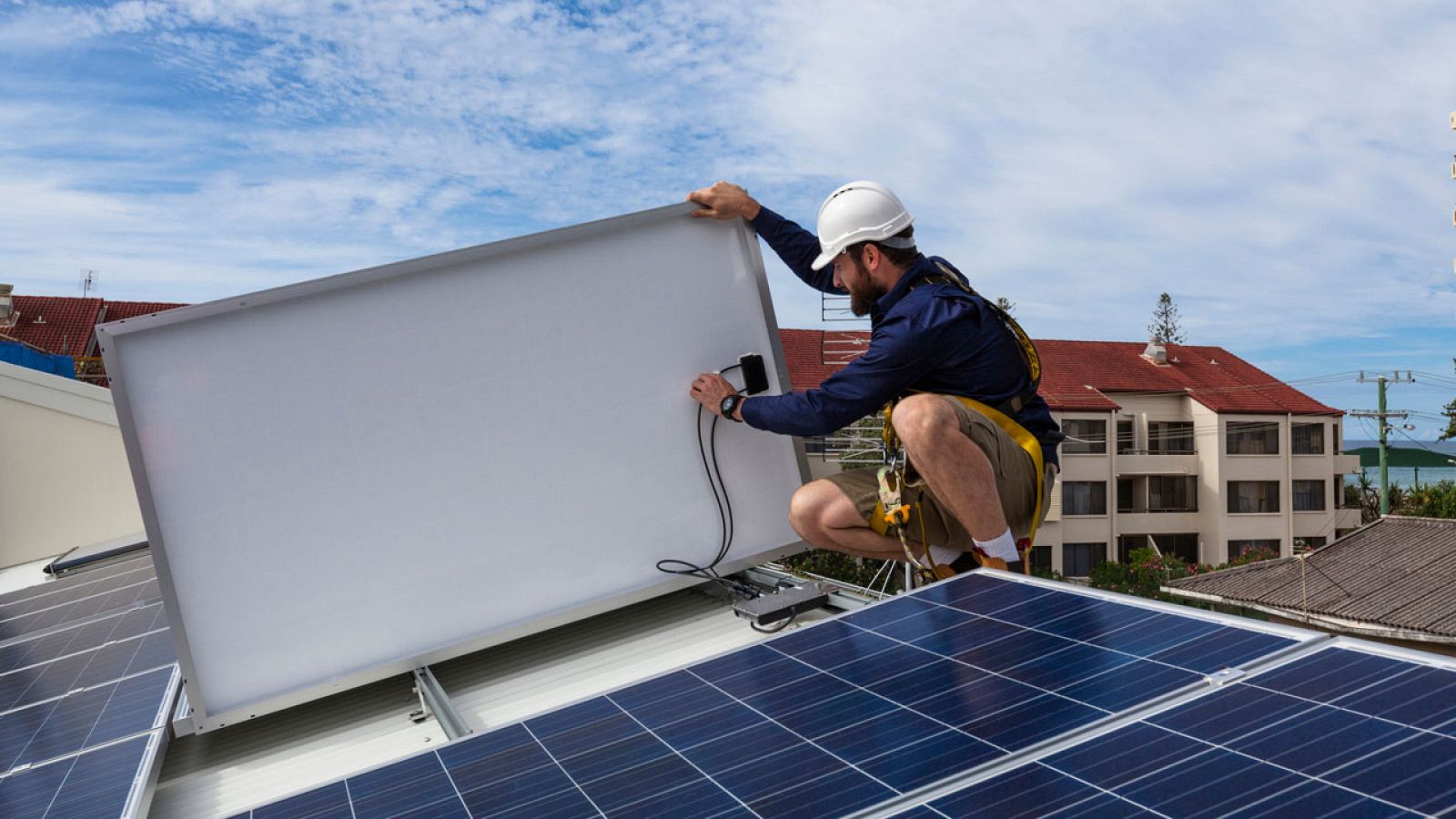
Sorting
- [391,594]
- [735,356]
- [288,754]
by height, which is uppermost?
[735,356]

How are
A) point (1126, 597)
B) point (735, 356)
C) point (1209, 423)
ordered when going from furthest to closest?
point (1209, 423), point (735, 356), point (1126, 597)

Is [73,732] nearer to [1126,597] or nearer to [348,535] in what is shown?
[348,535]

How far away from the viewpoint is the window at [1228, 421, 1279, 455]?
5294 centimetres

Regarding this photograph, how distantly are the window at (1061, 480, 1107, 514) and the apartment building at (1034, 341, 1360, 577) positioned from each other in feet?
0.15

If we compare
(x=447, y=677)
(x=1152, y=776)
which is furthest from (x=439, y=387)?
(x=1152, y=776)

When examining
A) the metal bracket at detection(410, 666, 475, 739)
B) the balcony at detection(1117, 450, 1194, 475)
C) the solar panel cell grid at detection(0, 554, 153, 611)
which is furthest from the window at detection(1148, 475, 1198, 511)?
the metal bracket at detection(410, 666, 475, 739)

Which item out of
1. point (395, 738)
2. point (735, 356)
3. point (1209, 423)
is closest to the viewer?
point (395, 738)

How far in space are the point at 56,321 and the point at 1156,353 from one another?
5133 cm

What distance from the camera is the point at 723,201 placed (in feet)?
16.6

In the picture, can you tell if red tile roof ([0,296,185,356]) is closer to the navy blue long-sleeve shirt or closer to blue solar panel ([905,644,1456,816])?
the navy blue long-sleeve shirt

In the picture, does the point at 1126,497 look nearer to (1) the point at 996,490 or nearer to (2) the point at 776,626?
(1) the point at 996,490

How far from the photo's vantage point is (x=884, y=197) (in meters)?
4.91

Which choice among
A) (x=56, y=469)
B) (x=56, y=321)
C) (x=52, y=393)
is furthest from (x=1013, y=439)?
(x=56, y=321)

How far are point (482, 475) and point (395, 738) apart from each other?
1.15 meters
